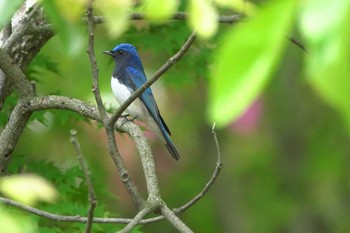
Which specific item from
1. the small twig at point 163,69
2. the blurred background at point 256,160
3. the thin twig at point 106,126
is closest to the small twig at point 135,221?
the thin twig at point 106,126

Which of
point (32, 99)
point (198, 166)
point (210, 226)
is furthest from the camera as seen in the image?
point (198, 166)

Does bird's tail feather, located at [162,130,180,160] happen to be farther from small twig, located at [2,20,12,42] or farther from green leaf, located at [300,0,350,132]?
green leaf, located at [300,0,350,132]

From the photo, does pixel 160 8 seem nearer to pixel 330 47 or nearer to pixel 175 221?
pixel 330 47

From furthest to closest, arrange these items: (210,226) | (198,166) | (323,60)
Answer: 1. (198,166)
2. (210,226)
3. (323,60)

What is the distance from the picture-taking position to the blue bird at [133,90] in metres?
6.20

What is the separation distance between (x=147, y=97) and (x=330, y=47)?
531 centimetres

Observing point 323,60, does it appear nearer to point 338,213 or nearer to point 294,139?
point 294,139

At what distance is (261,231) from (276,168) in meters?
1.05

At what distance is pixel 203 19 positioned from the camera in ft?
4.31

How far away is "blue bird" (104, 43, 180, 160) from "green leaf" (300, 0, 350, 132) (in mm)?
4752

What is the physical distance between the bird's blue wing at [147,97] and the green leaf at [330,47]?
4951mm

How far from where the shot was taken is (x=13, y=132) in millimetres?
3838

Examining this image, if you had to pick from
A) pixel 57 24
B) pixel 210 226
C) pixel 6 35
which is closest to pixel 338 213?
pixel 210 226

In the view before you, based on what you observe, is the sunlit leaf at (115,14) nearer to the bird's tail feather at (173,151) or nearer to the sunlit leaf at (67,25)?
the sunlit leaf at (67,25)
